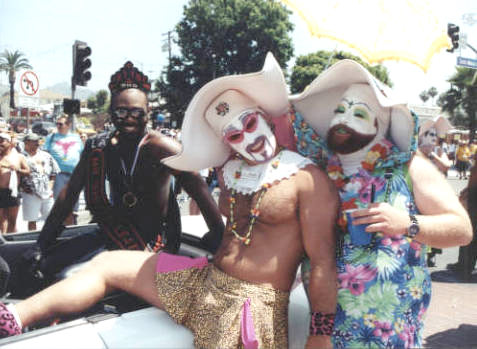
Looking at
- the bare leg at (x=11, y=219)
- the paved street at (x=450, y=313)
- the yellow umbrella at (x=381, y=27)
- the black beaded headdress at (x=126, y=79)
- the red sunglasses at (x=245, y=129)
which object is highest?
the yellow umbrella at (x=381, y=27)

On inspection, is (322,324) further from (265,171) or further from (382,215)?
(265,171)

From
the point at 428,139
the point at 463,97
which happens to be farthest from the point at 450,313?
the point at 463,97

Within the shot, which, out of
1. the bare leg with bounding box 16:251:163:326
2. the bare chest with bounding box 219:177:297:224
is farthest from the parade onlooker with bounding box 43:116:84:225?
the bare chest with bounding box 219:177:297:224

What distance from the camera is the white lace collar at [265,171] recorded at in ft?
6.44

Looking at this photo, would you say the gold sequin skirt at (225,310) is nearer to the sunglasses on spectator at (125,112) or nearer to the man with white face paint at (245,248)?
the man with white face paint at (245,248)

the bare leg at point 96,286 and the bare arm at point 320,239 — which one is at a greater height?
the bare arm at point 320,239

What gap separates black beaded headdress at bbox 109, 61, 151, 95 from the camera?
279 centimetres

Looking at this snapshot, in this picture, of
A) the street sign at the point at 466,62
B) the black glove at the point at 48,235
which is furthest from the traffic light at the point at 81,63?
the street sign at the point at 466,62

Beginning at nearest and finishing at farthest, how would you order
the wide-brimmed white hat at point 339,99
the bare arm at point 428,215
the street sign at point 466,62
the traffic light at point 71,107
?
the bare arm at point 428,215 → the wide-brimmed white hat at point 339,99 → the traffic light at point 71,107 → the street sign at point 466,62

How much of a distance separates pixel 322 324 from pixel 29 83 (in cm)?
1027

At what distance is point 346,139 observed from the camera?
6.28 ft

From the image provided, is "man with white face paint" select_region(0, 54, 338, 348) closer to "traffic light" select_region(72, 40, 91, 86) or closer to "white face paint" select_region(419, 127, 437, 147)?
"white face paint" select_region(419, 127, 437, 147)

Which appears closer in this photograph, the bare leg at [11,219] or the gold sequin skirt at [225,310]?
the gold sequin skirt at [225,310]

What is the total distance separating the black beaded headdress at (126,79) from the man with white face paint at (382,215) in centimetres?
125
